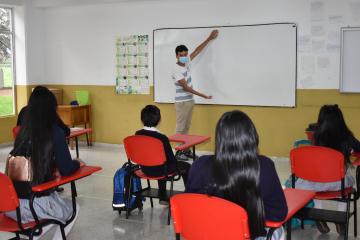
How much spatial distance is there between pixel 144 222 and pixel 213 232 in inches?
92.0

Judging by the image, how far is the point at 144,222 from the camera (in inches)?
175

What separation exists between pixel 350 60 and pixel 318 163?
3.47m

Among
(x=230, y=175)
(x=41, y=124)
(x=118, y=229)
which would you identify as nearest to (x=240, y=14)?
(x=118, y=229)

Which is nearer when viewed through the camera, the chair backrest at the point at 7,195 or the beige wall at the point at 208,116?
the chair backrest at the point at 7,195

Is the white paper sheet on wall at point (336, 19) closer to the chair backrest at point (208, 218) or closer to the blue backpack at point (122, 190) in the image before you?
the blue backpack at point (122, 190)

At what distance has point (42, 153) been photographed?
10.3 feet

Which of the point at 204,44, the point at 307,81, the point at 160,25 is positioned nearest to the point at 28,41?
the point at 160,25

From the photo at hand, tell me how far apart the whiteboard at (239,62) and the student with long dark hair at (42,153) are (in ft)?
14.4

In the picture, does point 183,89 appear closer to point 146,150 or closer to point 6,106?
point 146,150

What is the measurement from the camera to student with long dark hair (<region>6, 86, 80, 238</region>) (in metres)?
3.12

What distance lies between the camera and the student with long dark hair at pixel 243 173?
2240mm

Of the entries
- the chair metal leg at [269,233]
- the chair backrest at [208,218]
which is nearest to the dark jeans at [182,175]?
the chair metal leg at [269,233]

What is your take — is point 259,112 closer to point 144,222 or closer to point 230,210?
point 144,222

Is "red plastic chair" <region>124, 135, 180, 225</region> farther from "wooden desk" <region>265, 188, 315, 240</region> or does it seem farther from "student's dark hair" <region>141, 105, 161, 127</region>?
"wooden desk" <region>265, 188, 315, 240</region>
